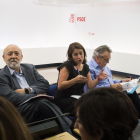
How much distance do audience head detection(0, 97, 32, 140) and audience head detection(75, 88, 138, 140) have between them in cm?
30

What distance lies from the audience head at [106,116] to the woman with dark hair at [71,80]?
1119 mm

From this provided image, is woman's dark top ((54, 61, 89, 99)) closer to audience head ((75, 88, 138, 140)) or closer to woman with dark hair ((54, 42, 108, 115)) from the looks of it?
woman with dark hair ((54, 42, 108, 115))

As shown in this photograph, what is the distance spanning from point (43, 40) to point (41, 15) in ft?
2.53

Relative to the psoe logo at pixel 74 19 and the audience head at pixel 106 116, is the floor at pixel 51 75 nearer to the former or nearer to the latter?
the psoe logo at pixel 74 19

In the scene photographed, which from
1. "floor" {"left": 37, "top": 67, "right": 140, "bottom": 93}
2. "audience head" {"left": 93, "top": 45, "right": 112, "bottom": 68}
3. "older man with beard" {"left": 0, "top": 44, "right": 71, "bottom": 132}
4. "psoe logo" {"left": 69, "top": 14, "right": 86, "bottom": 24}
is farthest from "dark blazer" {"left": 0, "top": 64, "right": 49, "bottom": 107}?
"psoe logo" {"left": 69, "top": 14, "right": 86, "bottom": 24}

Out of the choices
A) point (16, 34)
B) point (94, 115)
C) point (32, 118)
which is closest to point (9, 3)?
Result: point (16, 34)

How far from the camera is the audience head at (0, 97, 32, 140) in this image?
1.69ft

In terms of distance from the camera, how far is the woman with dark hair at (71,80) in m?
1.93

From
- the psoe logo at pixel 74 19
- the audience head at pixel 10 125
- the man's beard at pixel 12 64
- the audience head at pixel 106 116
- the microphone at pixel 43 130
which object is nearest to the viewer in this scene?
the audience head at pixel 10 125

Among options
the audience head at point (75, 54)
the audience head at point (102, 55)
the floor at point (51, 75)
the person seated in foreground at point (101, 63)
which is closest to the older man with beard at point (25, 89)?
the audience head at point (75, 54)

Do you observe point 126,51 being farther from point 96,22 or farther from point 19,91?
point 19,91

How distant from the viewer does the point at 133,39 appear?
14.9ft

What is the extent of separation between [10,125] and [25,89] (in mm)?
1491

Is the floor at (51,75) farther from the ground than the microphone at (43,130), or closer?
closer
